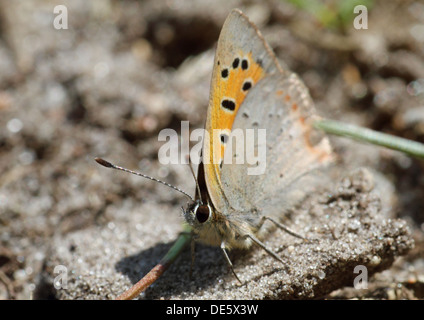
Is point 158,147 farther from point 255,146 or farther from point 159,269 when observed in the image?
point 159,269

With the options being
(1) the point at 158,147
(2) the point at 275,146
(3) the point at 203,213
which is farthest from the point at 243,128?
(1) the point at 158,147

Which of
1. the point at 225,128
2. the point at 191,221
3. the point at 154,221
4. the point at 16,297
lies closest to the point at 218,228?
the point at 191,221

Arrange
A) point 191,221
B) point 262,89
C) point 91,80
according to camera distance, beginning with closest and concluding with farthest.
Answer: point 191,221 → point 262,89 → point 91,80

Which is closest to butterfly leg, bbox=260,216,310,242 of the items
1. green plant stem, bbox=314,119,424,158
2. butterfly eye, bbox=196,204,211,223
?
butterfly eye, bbox=196,204,211,223

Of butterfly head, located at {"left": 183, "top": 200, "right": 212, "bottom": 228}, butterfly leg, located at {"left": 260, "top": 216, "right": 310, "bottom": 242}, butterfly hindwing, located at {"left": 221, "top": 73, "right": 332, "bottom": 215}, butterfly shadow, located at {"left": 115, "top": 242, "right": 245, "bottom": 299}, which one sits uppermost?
butterfly hindwing, located at {"left": 221, "top": 73, "right": 332, "bottom": 215}

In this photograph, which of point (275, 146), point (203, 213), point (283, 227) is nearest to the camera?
point (203, 213)

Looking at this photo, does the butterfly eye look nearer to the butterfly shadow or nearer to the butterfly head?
the butterfly head
